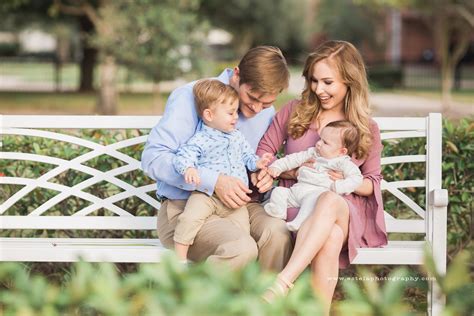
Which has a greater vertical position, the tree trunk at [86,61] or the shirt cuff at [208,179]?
the shirt cuff at [208,179]

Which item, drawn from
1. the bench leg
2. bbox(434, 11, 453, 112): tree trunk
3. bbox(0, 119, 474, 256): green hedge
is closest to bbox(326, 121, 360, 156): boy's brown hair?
the bench leg

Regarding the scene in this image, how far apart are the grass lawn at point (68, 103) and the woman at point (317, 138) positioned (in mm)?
14637

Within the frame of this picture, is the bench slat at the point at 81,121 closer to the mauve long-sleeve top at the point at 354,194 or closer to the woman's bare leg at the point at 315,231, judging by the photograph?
the mauve long-sleeve top at the point at 354,194

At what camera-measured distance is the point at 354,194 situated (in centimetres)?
439

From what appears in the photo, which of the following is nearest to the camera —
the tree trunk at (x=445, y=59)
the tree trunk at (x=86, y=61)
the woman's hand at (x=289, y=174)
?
the woman's hand at (x=289, y=174)

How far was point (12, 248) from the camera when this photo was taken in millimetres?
4402

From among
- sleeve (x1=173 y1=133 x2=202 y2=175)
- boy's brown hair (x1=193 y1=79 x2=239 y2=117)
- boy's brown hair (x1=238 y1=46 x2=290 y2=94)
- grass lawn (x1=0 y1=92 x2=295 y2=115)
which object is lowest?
grass lawn (x1=0 y1=92 x2=295 y2=115)

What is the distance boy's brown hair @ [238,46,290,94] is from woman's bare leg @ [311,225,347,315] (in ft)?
2.30

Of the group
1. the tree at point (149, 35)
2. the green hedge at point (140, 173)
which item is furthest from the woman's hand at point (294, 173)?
the tree at point (149, 35)

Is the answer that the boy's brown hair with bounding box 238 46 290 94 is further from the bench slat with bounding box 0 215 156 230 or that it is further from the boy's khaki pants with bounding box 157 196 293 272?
the bench slat with bounding box 0 215 156 230

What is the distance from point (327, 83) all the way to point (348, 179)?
488 mm

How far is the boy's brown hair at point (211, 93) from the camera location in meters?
4.18

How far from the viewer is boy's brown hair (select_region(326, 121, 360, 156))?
14.1 feet

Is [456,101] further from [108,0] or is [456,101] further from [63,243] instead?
[63,243]
